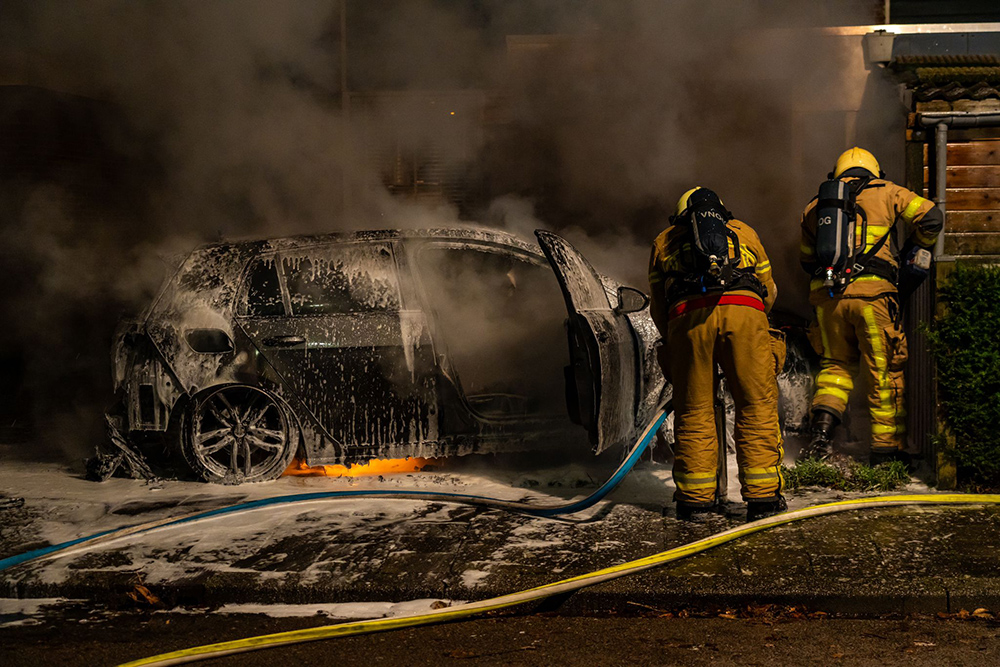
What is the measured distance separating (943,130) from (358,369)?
11.5 feet

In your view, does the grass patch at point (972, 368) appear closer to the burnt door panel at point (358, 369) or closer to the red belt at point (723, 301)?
the red belt at point (723, 301)

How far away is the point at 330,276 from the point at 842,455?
10.5 feet

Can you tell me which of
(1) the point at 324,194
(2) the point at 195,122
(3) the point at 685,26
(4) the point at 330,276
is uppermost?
(3) the point at 685,26

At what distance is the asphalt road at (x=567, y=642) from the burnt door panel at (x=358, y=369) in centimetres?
198

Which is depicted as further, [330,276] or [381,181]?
[381,181]

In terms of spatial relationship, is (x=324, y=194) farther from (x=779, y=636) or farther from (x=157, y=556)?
(x=779, y=636)

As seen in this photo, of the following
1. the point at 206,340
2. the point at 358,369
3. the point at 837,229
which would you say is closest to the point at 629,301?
the point at 837,229

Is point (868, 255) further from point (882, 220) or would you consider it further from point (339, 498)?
point (339, 498)

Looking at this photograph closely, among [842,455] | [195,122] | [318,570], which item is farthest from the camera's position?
[195,122]

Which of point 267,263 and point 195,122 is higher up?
point 195,122

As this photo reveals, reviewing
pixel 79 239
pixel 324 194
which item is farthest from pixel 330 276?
pixel 79 239

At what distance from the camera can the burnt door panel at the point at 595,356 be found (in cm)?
517

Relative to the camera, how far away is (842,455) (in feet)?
19.0

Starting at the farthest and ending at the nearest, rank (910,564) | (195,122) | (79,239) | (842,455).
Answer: (79,239) → (195,122) → (842,455) → (910,564)
